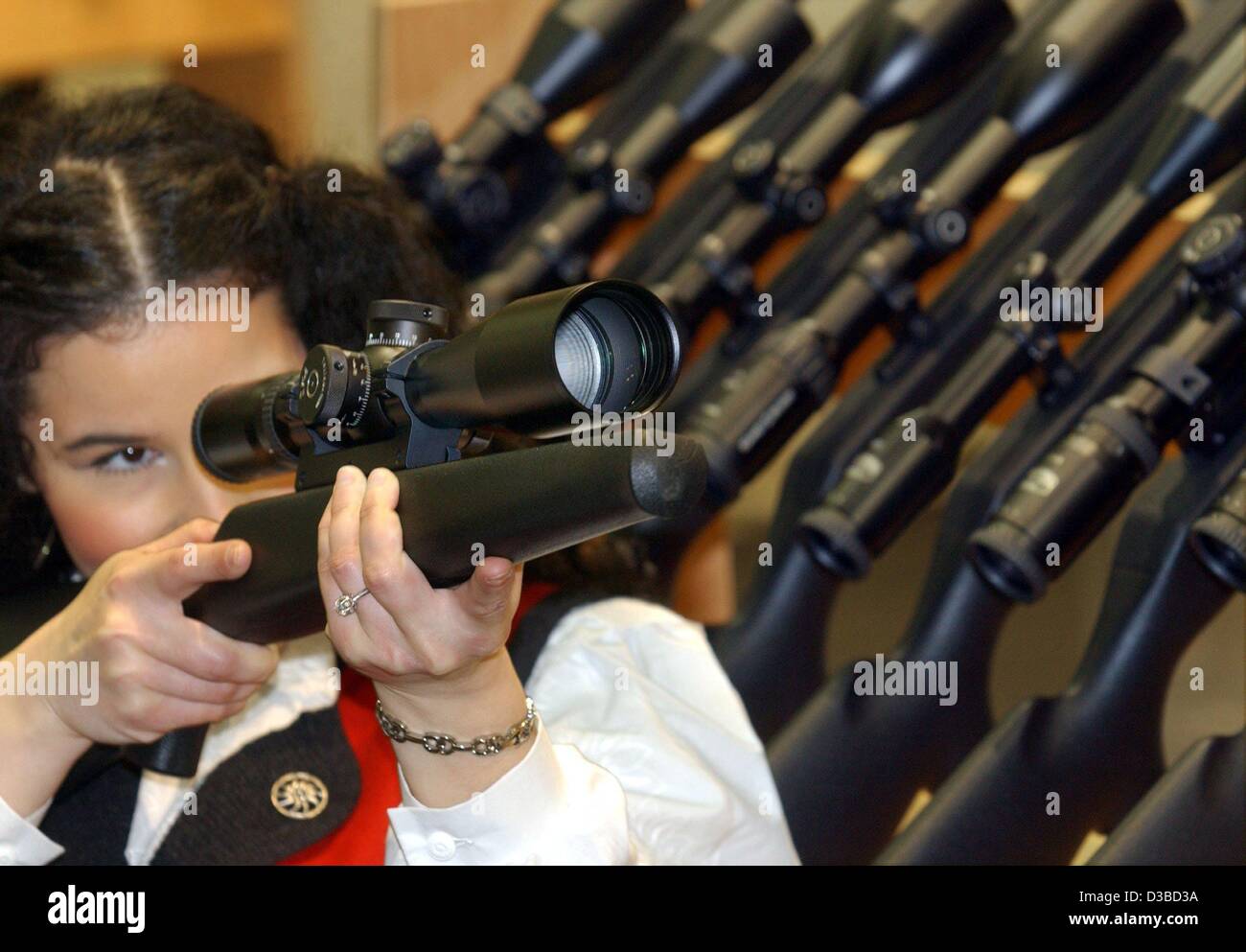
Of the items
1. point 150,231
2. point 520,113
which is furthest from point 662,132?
point 150,231

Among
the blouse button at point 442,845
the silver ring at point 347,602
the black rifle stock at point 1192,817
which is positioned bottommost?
the black rifle stock at point 1192,817

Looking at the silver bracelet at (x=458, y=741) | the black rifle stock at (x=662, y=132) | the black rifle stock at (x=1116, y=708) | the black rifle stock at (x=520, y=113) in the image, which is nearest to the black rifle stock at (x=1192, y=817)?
the black rifle stock at (x=1116, y=708)

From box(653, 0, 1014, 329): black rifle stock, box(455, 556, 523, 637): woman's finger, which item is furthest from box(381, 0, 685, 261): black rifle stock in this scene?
box(455, 556, 523, 637): woman's finger

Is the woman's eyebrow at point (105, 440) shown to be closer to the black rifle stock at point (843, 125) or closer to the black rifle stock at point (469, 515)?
the black rifle stock at point (469, 515)

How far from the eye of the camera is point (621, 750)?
75 cm

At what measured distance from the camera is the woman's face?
0.71 meters

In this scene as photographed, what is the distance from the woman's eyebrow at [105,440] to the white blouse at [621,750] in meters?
0.14

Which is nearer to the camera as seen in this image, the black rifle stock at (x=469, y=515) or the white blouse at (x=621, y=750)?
the black rifle stock at (x=469, y=515)

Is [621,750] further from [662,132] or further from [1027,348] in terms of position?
[662,132]

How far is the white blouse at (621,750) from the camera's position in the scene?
638 mm

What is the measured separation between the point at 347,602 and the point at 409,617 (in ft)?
0.09

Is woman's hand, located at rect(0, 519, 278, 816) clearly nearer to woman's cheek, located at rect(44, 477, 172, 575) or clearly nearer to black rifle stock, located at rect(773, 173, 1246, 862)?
woman's cheek, located at rect(44, 477, 172, 575)

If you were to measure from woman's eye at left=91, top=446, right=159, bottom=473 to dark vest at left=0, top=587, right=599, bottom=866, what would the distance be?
0.07 metres
